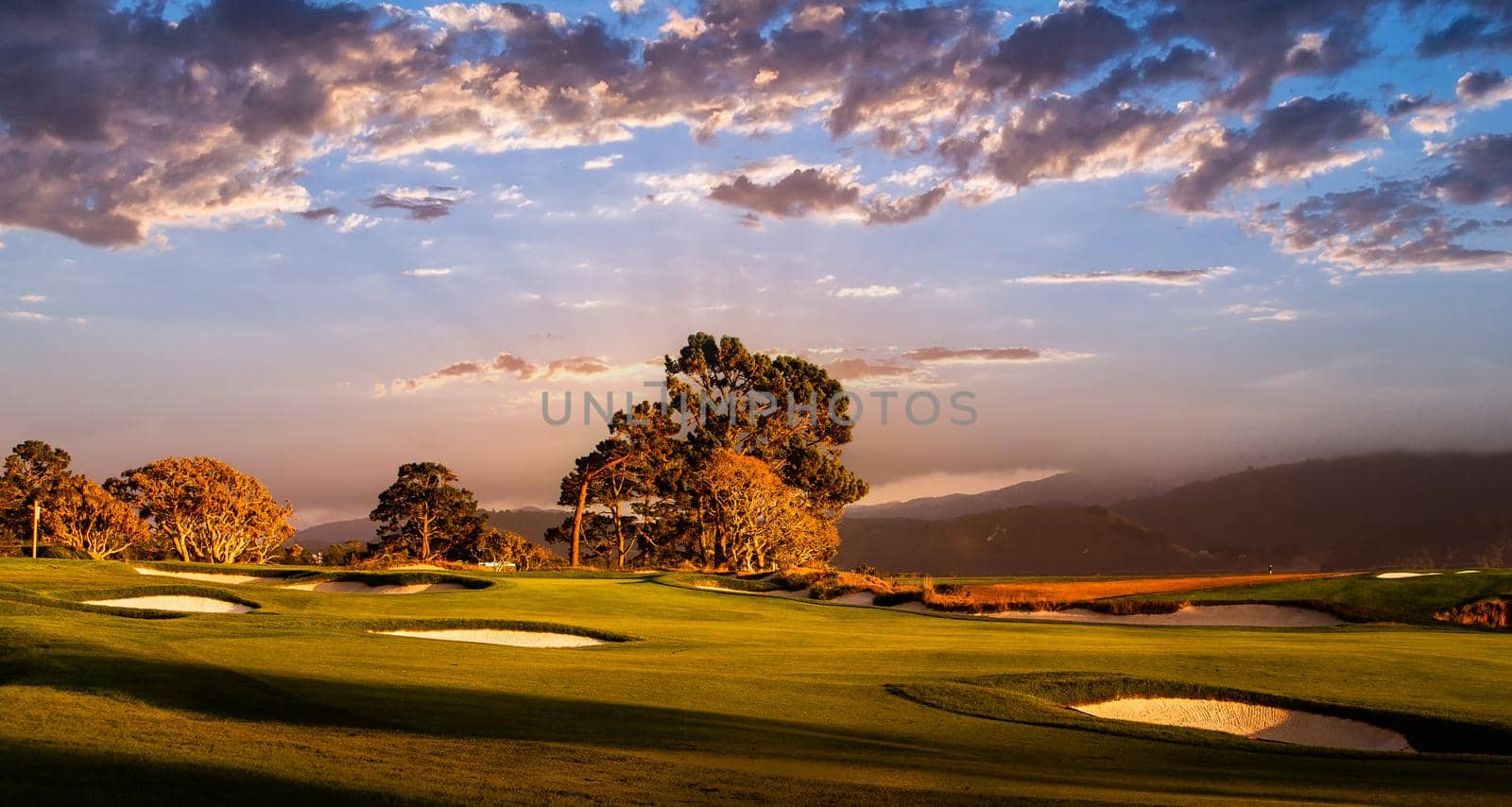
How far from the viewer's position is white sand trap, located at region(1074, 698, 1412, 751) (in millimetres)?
13062

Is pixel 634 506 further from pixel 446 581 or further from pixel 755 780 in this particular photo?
pixel 755 780

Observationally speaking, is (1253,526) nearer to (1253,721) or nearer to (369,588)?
(369,588)

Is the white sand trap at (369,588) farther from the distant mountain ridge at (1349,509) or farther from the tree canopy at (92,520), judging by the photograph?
the distant mountain ridge at (1349,509)

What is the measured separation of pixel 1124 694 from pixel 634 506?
160 ft

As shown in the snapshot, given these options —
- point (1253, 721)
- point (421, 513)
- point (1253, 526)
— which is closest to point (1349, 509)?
point (1253, 526)

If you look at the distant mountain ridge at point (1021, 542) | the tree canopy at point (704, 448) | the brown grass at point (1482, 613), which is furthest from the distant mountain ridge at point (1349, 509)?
the brown grass at point (1482, 613)

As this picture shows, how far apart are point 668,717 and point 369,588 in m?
26.1

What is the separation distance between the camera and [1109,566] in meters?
108

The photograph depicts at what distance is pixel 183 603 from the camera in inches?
1016

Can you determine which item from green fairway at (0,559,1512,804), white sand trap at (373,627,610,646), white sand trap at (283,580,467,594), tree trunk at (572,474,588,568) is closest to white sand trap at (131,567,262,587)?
white sand trap at (283,580,467,594)

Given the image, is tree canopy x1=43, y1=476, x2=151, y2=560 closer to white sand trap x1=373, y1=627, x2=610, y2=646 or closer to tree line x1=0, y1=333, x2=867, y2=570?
tree line x1=0, y1=333, x2=867, y2=570

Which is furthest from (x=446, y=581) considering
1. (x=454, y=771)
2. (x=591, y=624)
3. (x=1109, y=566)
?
(x=1109, y=566)

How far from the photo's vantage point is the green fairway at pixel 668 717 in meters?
7.59

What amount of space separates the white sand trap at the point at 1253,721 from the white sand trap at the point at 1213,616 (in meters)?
15.4
